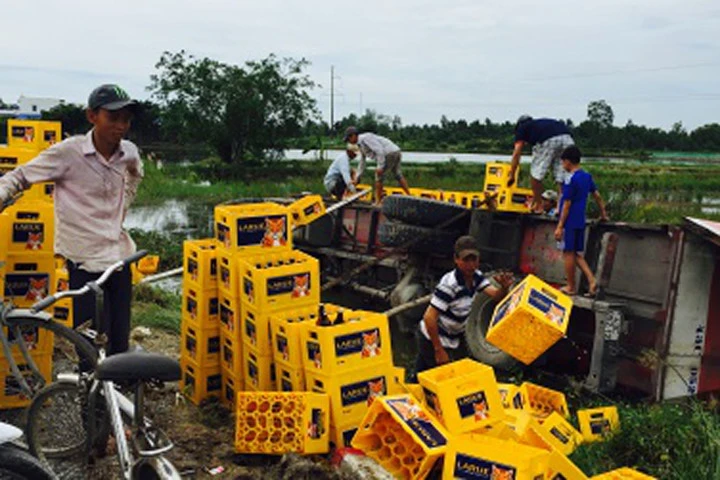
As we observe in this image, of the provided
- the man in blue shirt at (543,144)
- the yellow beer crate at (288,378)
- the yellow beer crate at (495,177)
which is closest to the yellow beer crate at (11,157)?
the yellow beer crate at (288,378)

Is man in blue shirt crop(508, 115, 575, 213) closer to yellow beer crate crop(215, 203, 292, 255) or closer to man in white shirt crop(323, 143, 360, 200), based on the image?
man in white shirt crop(323, 143, 360, 200)

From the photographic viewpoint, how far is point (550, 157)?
28.3 feet

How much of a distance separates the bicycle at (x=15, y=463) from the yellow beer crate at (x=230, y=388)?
8.22ft

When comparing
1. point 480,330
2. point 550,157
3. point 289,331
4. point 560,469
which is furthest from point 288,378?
point 550,157

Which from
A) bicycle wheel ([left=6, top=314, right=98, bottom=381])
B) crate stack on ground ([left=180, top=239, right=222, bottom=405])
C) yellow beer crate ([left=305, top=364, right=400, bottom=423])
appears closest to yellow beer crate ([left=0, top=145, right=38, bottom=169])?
crate stack on ground ([left=180, top=239, right=222, bottom=405])

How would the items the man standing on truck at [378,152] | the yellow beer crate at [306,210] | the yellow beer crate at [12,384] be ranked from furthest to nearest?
the man standing on truck at [378,152] < the yellow beer crate at [306,210] < the yellow beer crate at [12,384]

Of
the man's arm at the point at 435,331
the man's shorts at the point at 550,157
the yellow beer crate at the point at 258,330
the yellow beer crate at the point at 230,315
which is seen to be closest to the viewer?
the yellow beer crate at the point at 258,330

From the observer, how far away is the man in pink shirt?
12.5 feet

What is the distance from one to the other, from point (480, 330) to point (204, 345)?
3.08 m

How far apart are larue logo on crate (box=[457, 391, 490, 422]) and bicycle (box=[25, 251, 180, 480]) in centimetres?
167

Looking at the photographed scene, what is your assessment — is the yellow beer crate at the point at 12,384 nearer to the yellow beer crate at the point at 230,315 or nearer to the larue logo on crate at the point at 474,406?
the yellow beer crate at the point at 230,315

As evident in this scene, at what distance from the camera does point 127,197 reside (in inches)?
169

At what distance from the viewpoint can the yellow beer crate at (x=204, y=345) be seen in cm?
530

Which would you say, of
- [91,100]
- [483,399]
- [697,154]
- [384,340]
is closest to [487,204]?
[384,340]
